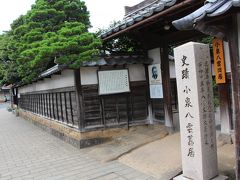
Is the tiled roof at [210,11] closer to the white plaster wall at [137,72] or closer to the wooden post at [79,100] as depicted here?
the wooden post at [79,100]

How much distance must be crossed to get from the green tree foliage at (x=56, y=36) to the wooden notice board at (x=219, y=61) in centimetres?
416

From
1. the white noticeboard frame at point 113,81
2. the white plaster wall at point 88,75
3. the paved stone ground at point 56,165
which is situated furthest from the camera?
the white noticeboard frame at point 113,81

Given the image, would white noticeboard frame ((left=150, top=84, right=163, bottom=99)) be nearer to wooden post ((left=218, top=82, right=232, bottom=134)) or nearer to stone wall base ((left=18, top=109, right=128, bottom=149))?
stone wall base ((left=18, top=109, right=128, bottom=149))

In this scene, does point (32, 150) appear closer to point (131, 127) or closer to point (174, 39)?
point (131, 127)

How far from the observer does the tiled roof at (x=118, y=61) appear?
10.4 metres

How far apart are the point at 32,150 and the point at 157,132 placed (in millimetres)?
5422

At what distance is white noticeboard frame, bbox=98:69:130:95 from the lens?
1102 centimetres

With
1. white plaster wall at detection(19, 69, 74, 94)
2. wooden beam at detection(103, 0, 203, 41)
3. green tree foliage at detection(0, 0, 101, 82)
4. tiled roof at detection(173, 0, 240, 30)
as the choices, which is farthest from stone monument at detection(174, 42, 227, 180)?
white plaster wall at detection(19, 69, 74, 94)

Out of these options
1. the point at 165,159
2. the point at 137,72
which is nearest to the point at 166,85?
the point at 137,72

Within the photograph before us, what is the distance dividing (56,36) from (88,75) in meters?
1.97

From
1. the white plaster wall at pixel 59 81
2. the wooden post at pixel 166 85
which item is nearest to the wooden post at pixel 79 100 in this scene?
the white plaster wall at pixel 59 81

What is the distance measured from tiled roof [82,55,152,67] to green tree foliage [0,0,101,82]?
0.28 metres

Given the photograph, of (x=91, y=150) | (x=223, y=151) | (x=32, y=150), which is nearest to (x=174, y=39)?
(x=223, y=151)

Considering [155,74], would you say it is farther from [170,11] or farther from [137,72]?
[170,11]
